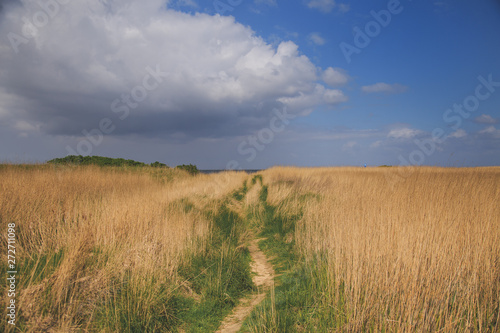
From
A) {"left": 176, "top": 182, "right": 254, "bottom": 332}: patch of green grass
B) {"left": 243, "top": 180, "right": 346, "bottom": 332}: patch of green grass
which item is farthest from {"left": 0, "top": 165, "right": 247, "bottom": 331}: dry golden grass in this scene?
{"left": 243, "top": 180, "right": 346, "bottom": 332}: patch of green grass

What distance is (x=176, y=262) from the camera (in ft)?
14.0

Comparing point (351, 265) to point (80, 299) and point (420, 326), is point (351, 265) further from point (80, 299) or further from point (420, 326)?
point (80, 299)

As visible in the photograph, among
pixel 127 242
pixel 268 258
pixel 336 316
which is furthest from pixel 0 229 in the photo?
pixel 336 316

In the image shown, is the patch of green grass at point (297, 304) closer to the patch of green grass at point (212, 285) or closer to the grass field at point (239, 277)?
the grass field at point (239, 277)

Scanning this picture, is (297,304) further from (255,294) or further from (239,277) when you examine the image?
(239,277)

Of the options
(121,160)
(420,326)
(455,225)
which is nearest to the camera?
(420,326)

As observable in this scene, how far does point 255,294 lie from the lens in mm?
4211

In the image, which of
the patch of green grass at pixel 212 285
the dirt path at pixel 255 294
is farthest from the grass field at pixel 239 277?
the dirt path at pixel 255 294

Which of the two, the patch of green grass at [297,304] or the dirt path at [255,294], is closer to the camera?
the patch of green grass at [297,304]

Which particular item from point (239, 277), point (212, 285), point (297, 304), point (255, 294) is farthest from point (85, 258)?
point (297, 304)

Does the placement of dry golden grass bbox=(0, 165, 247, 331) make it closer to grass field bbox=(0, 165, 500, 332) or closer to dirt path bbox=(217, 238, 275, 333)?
grass field bbox=(0, 165, 500, 332)

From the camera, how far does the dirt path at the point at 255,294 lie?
3.37 metres

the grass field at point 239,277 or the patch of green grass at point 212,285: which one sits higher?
the grass field at point 239,277

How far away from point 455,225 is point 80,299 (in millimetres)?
5302
